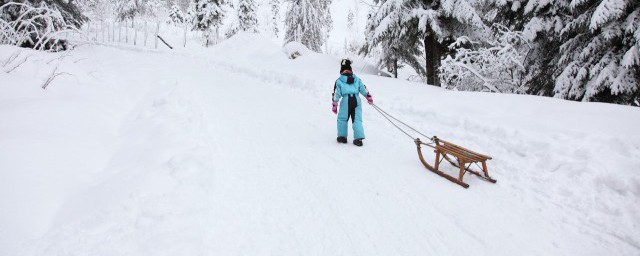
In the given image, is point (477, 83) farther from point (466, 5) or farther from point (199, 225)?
point (199, 225)

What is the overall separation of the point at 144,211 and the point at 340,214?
2073 millimetres

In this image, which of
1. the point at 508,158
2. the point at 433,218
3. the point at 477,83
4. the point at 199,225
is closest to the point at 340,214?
the point at 433,218

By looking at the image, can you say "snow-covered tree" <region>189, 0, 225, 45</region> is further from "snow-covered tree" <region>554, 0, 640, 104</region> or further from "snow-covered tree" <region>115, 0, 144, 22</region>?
"snow-covered tree" <region>554, 0, 640, 104</region>

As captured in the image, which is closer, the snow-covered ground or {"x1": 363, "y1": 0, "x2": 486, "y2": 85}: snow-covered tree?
the snow-covered ground

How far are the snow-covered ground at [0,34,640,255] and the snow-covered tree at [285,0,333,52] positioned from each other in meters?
20.7

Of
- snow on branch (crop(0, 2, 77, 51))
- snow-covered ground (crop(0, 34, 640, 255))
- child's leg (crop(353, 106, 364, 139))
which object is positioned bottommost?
snow-covered ground (crop(0, 34, 640, 255))

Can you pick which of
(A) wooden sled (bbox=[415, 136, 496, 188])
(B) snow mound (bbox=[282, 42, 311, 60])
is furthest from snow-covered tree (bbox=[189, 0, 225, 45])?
(A) wooden sled (bbox=[415, 136, 496, 188])

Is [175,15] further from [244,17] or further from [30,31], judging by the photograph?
[30,31]

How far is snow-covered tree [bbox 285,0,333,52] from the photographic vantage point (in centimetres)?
2673

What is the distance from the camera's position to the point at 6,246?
2609 millimetres

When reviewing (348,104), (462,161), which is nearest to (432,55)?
(348,104)

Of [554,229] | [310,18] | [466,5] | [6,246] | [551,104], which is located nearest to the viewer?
[6,246]

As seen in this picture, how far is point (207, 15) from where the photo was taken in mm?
→ 33750

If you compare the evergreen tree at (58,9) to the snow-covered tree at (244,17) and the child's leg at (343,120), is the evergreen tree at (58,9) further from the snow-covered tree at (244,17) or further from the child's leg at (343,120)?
the snow-covered tree at (244,17)
